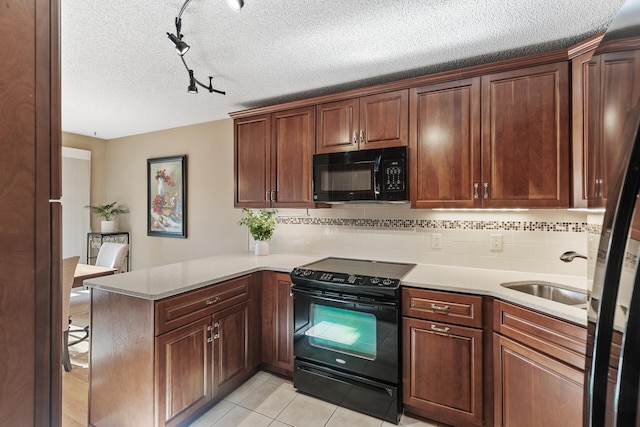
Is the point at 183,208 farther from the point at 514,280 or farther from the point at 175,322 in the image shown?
the point at 514,280

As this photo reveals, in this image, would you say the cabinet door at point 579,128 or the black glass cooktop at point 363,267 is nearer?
the cabinet door at point 579,128

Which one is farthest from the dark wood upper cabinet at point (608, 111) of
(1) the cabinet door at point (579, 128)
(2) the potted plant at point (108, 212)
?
(2) the potted plant at point (108, 212)

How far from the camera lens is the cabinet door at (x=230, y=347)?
2.05 meters

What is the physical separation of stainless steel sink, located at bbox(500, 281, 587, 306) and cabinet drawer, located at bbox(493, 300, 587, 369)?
0.28 m

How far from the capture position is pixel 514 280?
Answer: 1.97 metres

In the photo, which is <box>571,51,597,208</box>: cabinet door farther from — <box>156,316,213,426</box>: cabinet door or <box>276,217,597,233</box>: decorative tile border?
<box>156,316,213,426</box>: cabinet door

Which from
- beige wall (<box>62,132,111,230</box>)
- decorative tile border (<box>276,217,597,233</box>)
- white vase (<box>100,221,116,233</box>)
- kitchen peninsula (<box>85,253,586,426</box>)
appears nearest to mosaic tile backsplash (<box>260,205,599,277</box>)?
decorative tile border (<box>276,217,597,233</box>)

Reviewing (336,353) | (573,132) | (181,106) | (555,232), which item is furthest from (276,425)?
(181,106)

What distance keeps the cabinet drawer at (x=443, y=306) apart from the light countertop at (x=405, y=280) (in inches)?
1.7

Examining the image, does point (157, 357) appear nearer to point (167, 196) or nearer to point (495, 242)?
point (495, 242)

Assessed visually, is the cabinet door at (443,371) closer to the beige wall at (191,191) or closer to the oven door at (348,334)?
the oven door at (348,334)

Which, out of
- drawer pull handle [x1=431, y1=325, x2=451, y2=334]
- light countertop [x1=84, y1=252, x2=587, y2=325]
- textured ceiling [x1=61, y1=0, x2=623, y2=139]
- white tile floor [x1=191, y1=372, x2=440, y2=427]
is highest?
textured ceiling [x1=61, y1=0, x2=623, y2=139]

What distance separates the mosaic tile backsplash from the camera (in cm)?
207

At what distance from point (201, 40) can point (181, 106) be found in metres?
1.34
